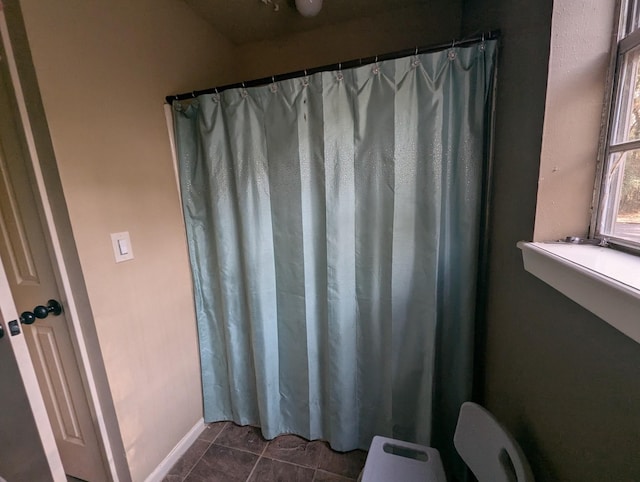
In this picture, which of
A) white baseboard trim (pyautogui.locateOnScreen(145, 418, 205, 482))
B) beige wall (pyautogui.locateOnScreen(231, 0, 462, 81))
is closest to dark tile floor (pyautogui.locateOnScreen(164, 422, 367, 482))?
white baseboard trim (pyautogui.locateOnScreen(145, 418, 205, 482))

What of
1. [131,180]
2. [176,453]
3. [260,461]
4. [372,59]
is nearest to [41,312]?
[131,180]

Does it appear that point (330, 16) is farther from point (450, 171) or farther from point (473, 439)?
point (473, 439)

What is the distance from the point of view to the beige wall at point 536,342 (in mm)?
490

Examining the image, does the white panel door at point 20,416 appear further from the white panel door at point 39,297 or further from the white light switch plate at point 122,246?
the white light switch plate at point 122,246

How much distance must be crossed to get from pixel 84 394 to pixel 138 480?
49 cm

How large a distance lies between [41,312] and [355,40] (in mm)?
2149

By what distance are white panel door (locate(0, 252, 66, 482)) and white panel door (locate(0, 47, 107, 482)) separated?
281mm

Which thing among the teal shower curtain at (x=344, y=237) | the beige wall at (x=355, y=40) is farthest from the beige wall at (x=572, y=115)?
the beige wall at (x=355, y=40)

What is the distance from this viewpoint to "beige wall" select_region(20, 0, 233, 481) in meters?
0.95

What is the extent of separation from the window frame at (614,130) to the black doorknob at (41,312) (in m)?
1.88

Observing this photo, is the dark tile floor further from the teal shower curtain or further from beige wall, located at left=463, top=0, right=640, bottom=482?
beige wall, located at left=463, top=0, right=640, bottom=482

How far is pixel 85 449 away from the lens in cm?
120

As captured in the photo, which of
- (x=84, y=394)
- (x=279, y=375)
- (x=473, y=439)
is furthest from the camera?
→ (x=279, y=375)

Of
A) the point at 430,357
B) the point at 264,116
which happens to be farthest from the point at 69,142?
the point at 430,357
